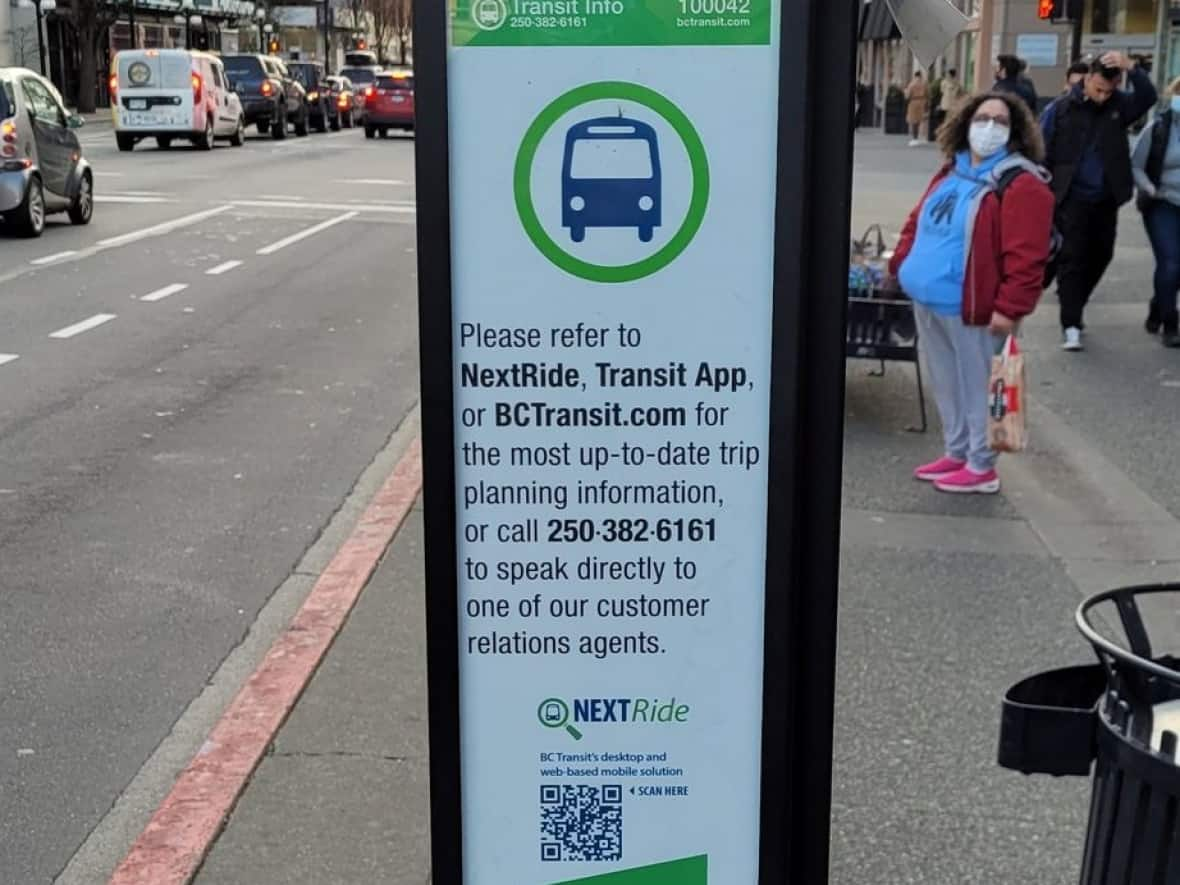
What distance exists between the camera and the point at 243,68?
129ft

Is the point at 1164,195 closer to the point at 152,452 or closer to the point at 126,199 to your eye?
the point at 152,452

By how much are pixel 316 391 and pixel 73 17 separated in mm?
45923

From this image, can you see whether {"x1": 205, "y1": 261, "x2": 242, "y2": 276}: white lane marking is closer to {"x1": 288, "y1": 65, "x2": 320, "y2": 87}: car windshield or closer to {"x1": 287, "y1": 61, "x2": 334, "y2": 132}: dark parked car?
{"x1": 287, "y1": 61, "x2": 334, "y2": 132}: dark parked car

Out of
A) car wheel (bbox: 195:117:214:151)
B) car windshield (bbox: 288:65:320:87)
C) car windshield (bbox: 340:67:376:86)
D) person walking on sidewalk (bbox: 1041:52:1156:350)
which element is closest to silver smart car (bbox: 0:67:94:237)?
person walking on sidewalk (bbox: 1041:52:1156:350)

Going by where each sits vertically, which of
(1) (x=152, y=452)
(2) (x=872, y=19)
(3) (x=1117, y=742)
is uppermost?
(2) (x=872, y=19)

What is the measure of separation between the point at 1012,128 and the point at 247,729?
4.13m

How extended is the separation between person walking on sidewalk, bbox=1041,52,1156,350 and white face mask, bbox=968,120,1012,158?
423 centimetres

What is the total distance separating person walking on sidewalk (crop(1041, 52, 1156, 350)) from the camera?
35.0 ft

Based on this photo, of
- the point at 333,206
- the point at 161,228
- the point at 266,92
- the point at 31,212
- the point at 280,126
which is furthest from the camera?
the point at 280,126

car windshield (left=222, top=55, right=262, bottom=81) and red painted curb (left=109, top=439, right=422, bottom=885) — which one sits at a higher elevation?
car windshield (left=222, top=55, right=262, bottom=81)

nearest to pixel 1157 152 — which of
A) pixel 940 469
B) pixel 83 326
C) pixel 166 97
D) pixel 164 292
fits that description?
pixel 940 469

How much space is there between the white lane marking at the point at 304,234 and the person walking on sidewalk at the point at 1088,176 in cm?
823

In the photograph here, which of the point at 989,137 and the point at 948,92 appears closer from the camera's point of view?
the point at 989,137

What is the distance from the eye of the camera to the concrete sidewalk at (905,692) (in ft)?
12.6
